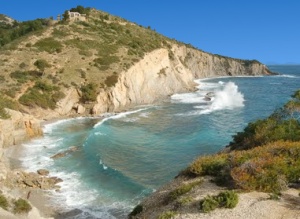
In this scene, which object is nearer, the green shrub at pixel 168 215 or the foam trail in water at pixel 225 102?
the green shrub at pixel 168 215

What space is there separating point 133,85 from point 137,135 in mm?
23544

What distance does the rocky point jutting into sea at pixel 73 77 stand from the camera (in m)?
39.4

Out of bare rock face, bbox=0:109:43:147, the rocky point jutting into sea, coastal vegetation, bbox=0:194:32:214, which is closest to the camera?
coastal vegetation, bbox=0:194:32:214

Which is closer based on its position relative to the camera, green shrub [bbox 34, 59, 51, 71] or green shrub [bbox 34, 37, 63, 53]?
green shrub [bbox 34, 59, 51, 71]

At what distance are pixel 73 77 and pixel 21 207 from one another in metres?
36.8

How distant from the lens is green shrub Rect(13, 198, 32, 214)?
17.7 meters

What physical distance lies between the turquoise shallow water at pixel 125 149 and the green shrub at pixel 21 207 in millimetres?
2746

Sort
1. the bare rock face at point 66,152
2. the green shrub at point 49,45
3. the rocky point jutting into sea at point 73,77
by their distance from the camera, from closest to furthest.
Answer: the bare rock face at point 66,152, the rocky point jutting into sea at point 73,77, the green shrub at point 49,45

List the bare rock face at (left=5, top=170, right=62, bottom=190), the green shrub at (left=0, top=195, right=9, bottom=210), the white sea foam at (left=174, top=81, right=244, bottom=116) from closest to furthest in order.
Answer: the green shrub at (left=0, top=195, right=9, bottom=210), the bare rock face at (left=5, top=170, right=62, bottom=190), the white sea foam at (left=174, top=81, right=244, bottom=116)

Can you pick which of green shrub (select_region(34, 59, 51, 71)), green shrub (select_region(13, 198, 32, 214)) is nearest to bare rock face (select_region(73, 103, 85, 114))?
green shrub (select_region(34, 59, 51, 71))

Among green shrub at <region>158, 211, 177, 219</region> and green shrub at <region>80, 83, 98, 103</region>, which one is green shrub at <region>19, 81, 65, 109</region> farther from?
green shrub at <region>158, 211, 177, 219</region>

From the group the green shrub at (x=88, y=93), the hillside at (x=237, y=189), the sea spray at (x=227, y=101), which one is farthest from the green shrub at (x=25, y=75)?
the hillside at (x=237, y=189)

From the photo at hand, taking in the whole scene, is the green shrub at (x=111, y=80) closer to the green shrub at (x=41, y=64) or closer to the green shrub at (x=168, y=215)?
the green shrub at (x=41, y=64)

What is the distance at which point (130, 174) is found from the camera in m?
25.5
